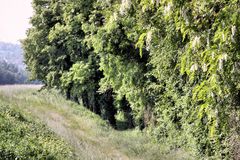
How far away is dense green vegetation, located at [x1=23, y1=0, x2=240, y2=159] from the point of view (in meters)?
5.89

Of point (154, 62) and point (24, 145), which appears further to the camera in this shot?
point (154, 62)

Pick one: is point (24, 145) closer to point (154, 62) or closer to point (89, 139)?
point (89, 139)

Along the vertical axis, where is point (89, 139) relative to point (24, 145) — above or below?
below

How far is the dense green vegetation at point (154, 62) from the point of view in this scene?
19.3 feet

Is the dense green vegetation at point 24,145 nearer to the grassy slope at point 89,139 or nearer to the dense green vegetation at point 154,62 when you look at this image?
the grassy slope at point 89,139

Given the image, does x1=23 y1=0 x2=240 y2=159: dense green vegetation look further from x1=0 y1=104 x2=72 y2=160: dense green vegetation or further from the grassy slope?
x1=0 y1=104 x2=72 y2=160: dense green vegetation

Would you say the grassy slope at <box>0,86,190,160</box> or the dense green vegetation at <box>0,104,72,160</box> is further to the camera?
the grassy slope at <box>0,86,190,160</box>

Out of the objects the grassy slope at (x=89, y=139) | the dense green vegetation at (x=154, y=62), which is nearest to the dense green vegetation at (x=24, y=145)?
the grassy slope at (x=89, y=139)

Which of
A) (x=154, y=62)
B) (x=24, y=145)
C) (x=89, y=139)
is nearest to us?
(x=24, y=145)

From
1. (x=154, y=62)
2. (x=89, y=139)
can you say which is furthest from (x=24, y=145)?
(x=154, y=62)

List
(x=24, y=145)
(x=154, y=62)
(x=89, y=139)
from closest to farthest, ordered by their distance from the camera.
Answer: (x=24, y=145)
(x=154, y=62)
(x=89, y=139)

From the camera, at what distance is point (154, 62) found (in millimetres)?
23734

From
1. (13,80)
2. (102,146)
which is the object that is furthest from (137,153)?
(13,80)

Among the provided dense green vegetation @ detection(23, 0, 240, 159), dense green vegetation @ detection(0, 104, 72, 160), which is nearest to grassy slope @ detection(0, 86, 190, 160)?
dense green vegetation @ detection(23, 0, 240, 159)
